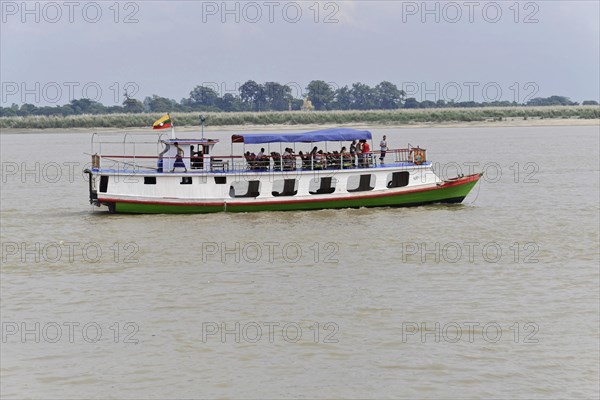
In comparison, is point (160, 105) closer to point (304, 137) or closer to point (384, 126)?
point (384, 126)

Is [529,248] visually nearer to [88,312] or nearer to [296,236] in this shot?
[296,236]

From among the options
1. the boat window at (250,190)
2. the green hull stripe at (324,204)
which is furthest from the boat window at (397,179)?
the boat window at (250,190)

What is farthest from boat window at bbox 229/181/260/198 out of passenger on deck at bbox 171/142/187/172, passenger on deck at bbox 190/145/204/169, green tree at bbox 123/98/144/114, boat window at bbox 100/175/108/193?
green tree at bbox 123/98/144/114

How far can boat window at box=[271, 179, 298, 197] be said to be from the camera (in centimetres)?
3562

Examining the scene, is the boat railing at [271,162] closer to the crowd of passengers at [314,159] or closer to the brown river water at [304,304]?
the crowd of passengers at [314,159]

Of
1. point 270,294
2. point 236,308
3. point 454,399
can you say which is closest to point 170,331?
point 236,308

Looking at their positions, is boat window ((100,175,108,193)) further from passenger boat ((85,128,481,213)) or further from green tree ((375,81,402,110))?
green tree ((375,81,402,110))

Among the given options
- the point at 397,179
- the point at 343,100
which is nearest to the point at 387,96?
the point at 343,100

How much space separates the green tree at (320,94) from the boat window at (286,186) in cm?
14111

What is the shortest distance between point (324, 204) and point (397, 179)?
3191 mm

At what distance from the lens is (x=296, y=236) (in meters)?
30.8

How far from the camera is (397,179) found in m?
36.7

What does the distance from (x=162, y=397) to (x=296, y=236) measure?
15956 millimetres

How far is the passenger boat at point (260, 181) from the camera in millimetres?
35000
